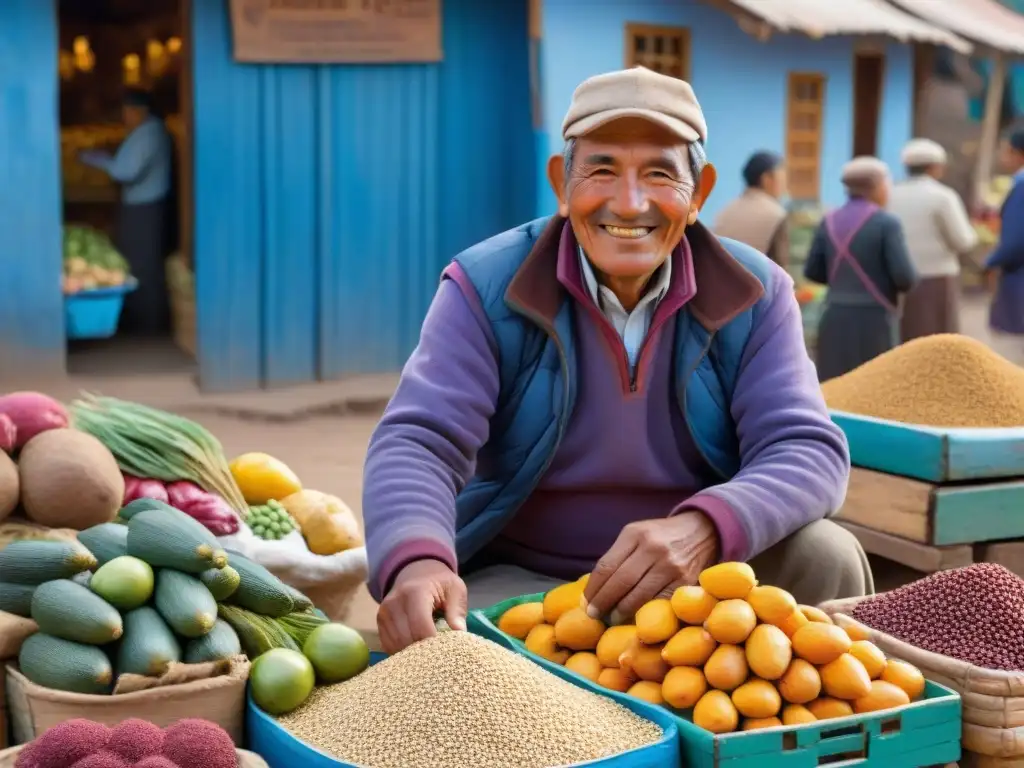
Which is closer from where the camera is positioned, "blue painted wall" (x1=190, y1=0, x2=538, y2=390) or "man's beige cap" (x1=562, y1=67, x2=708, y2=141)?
"man's beige cap" (x1=562, y1=67, x2=708, y2=141)

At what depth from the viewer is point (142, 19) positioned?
1297 centimetres

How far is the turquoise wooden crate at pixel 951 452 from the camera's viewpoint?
4.30 m

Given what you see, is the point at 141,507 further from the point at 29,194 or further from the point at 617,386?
the point at 29,194

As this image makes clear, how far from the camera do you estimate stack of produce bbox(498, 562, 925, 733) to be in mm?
2596

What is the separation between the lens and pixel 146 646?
108 inches

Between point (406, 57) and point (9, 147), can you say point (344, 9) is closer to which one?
point (406, 57)

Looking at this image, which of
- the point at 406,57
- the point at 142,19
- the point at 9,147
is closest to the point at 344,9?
the point at 406,57

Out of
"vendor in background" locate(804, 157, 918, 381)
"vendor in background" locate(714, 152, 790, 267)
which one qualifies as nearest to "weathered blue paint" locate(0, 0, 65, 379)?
"vendor in background" locate(714, 152, 790, 267)

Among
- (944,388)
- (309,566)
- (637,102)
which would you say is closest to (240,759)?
(637,102)

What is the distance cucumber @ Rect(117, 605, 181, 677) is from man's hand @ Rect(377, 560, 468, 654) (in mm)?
395

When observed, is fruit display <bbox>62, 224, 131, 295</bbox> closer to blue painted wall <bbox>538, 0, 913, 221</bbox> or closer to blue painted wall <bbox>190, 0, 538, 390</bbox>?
blue painted wall <bbox>190, 0, 538, 390</bbox>

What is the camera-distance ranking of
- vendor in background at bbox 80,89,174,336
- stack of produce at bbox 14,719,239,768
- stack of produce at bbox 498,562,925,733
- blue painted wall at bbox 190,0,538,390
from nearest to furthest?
stack of produce at bbox 14,719,239,768 → stack of produce at bbox 498,562,925,733 → blue painted wall at bbox 190,0,538,390 → vendor in background at bbox 80,89,174,336

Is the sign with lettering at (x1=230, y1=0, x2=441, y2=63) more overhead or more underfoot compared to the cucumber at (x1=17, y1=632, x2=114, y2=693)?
more overhead

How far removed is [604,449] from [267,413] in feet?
19.6
